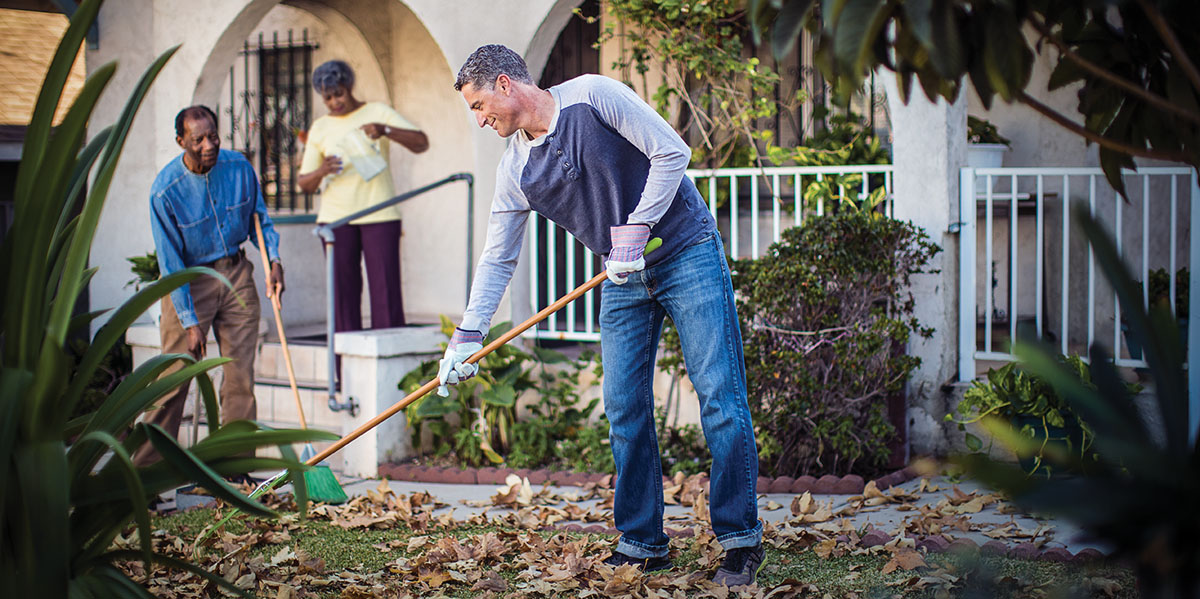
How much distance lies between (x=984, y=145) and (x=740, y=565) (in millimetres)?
3862

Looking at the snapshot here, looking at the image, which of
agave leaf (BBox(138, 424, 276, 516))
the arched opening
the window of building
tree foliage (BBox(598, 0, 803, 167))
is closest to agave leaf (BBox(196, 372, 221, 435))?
agave leaf (BBox(138, 424, 276, 516))

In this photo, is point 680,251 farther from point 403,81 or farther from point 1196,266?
point 403,81

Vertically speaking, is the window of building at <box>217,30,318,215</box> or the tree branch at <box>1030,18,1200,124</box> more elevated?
the window of building at <box>217,30,318,215</box>

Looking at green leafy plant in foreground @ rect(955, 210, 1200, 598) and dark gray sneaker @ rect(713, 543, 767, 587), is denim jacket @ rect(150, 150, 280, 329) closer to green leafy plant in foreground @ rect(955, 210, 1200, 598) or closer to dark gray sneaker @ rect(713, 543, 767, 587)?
dark gray sneaker @ rect(713, 543, 767, 587)

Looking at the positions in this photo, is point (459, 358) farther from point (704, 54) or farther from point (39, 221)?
point (704, 54)

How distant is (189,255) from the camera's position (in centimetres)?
541

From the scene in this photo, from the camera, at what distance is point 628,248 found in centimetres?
350

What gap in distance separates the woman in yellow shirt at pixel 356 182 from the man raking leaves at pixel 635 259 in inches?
125

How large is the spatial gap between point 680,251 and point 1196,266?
2.45 m

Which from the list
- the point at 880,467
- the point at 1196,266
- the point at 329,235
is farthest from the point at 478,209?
the point at 1196,266

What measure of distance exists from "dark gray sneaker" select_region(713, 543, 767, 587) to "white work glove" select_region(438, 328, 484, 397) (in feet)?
3.56

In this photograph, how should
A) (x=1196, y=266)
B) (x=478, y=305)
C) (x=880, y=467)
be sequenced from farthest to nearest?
(x=880, y=467), (x=1196, y=266), (x=478, y=305)

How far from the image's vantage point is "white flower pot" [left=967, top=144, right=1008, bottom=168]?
21.3ft

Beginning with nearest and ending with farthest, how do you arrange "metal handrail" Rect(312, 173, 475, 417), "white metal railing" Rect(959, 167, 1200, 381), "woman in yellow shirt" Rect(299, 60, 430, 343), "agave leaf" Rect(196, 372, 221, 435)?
1. "agave leaf" Rect(196, 372, 221, 435)
2. "white metal railing" Rect(959, 167, 1200, 381)
3. "metal handrail" Rect(312, 173, 475, 417)
4. "woman in yellow shirt" Rect(299, 60, 430, 343)
